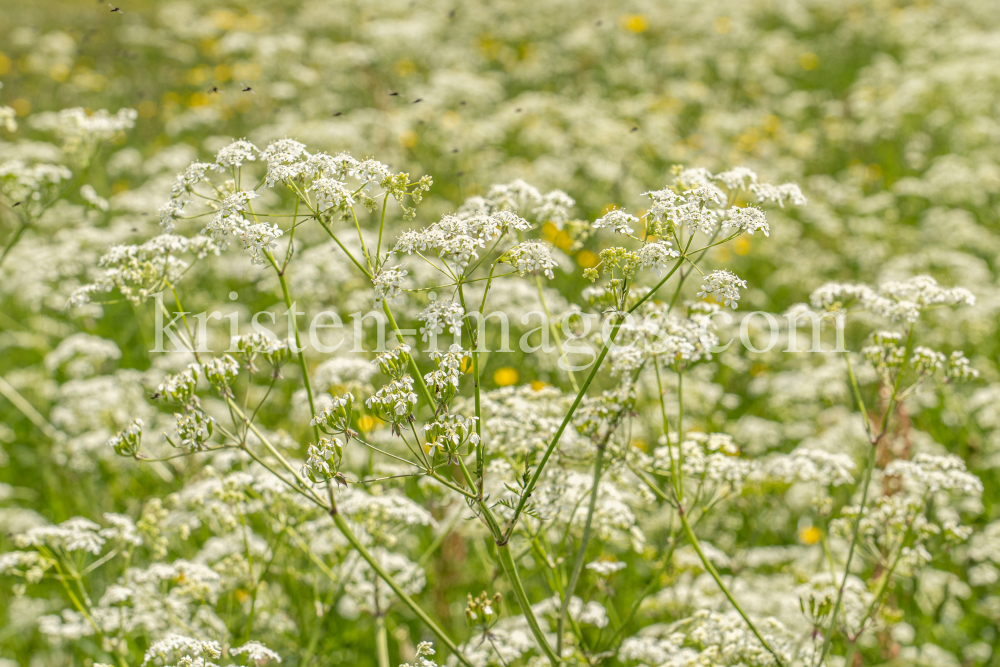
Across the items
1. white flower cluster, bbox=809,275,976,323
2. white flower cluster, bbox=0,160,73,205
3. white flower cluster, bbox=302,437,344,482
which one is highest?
white flower cluster, bbox=0,160,73,205

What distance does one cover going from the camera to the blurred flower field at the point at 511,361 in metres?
3.66

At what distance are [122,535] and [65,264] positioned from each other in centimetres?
397

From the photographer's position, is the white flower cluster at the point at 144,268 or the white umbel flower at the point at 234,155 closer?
the white umbel flower at the point at 234,155

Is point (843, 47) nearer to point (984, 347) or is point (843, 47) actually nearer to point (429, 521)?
point (984, 347)

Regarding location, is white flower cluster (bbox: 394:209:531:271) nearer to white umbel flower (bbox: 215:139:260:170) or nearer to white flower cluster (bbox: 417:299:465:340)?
white flower cluster (bbox: 417:299:465:340)

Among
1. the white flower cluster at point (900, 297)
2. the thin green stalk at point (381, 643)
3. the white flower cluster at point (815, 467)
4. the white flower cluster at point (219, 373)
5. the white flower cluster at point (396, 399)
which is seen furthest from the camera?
the white flower cluster at point (815, 467)

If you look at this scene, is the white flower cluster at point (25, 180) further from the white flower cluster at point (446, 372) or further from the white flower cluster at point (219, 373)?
the white flower cluster at point (446, 372)

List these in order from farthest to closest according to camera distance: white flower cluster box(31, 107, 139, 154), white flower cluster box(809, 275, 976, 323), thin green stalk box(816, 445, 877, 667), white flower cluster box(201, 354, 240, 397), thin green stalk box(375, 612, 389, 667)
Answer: white flower cluster box(31, 107, 139, 154) < thin green stalk box(375, 612, 389, 667) < white flower cluster box(809, 275, 976, 323) < thin green stalk box(816, 445, 877, 667) < white flower cluster box(201, 354, 240, 397)

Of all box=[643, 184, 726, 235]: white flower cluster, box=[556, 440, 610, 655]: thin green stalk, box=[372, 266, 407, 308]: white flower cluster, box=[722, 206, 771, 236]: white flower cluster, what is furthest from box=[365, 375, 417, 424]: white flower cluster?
box=[722, 206, 771, 236]: white flower cluster

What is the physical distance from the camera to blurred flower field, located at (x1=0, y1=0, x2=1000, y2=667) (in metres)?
3.66

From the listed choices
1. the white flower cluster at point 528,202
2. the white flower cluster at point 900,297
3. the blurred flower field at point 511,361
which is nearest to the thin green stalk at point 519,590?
the blurred flower field at point 511,361

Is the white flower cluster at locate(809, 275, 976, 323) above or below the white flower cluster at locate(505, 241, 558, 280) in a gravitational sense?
below

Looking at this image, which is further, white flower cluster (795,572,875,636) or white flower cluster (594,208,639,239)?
white flower cluster (795,572,875,636)

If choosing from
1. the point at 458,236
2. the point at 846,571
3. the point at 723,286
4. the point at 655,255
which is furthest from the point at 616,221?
the point at 846,571
